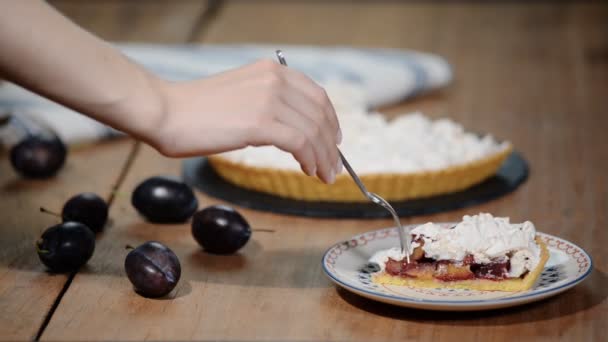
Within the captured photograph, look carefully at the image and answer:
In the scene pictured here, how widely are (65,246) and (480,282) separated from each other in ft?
1.78

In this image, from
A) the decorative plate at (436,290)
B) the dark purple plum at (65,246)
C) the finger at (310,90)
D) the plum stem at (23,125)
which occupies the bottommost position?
the plum stem at (23,125)

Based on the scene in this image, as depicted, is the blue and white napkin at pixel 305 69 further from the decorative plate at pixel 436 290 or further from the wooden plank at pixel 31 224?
the decorative plate at pixel 436 290

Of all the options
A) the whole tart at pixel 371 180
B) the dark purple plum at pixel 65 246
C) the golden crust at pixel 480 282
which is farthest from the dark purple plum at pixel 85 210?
the golden crust at pixel 480 282

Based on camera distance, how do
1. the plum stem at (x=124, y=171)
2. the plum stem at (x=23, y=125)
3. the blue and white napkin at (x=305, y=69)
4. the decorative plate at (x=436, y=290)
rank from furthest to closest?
the blue and white napkin at (x=305, y=69) < the plum stem at (x=23, y=125) < the plum stem at (x=124, y=171) < the decorative plate at (x=436, y=290)

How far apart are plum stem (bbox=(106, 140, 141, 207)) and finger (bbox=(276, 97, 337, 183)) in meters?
0.60

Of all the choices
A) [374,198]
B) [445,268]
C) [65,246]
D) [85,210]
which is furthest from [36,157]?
[445,268]

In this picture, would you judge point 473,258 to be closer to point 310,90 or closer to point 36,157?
point 310,90

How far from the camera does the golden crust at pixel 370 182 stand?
5.12 ft

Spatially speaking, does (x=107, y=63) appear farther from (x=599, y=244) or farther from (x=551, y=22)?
(x=551, y=22)

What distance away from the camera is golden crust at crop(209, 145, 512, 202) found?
5.12 feet

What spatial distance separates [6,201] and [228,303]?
640mm

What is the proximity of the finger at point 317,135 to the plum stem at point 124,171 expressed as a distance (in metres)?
0.60

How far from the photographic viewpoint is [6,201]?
5.53 ft

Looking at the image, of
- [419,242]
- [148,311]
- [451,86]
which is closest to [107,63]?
[148,311]
